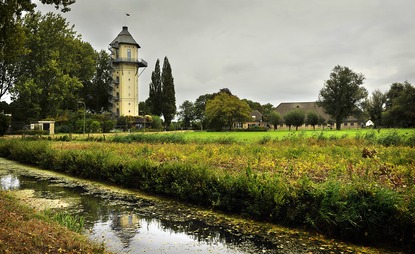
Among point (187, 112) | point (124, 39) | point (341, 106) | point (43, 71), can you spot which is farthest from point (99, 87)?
point (341, 106)

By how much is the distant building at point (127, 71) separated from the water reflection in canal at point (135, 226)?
60669 mm

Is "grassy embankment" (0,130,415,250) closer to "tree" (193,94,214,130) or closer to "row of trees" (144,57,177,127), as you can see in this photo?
"row of trees" (144,57,177,127)

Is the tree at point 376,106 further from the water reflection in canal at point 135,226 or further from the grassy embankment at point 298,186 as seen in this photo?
the water reflection in canal at point 135,226

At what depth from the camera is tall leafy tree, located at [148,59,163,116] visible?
8191 centimetres

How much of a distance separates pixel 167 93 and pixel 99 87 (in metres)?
16.2

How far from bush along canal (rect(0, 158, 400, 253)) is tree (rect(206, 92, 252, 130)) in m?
50.5

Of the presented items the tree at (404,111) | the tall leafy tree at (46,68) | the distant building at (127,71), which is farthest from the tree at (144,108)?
the tree at (404,111)

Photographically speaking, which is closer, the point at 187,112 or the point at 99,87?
the point at 99,87

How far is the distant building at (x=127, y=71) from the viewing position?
239 ft

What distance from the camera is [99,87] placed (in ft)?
240

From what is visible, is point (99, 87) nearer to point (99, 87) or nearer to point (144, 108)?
point (99, 87)

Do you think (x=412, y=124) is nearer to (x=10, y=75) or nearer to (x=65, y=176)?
(x=65, y=176)

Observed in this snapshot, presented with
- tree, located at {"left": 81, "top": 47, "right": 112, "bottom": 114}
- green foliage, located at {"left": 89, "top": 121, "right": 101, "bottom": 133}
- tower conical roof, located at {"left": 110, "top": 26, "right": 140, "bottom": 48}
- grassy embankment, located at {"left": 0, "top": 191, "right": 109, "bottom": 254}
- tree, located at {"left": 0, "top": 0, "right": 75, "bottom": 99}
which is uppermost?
tower conical roof, located at {"left": 110, "top": 26, "right": 140, "bottom": 48}

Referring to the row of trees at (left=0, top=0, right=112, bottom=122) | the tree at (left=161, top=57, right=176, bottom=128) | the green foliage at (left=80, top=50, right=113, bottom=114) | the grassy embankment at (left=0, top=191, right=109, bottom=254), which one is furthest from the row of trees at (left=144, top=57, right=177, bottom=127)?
the grassy embankment at (left=0, top=191, right=109, bottom=254)
